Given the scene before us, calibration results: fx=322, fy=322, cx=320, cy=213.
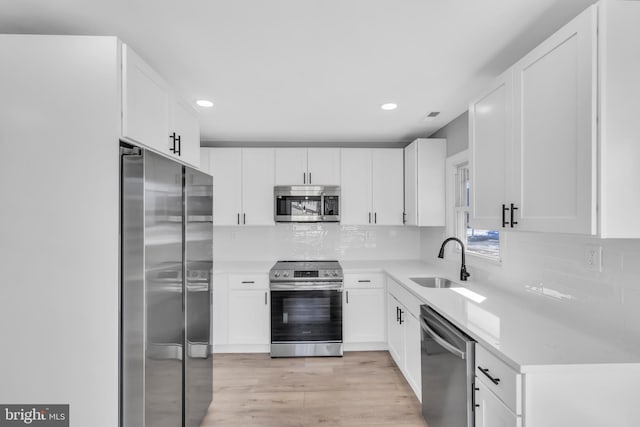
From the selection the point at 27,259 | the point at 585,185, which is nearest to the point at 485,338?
the point at 585,185

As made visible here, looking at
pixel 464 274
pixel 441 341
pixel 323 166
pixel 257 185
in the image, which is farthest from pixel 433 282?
pixel 257 185

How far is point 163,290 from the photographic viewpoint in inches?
62.6

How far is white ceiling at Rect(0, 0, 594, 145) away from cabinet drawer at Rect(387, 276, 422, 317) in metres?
1.56

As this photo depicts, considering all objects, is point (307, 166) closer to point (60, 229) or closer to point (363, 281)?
point (363, 281)

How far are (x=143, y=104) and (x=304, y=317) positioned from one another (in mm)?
2487

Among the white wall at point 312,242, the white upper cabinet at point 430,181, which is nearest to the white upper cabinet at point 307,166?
the white wall at point 312,242

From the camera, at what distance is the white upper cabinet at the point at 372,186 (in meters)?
3.75

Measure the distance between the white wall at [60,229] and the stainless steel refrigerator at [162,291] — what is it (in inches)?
2.3

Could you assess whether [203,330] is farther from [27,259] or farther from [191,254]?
[27,259]

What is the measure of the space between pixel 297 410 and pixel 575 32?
2.74m

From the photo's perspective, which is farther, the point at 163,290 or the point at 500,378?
the point at 163,290

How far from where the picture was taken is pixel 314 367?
3.12m

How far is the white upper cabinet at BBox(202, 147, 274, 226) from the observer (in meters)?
3.69

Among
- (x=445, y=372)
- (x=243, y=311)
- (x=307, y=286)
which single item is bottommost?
(x=243, y=311)
